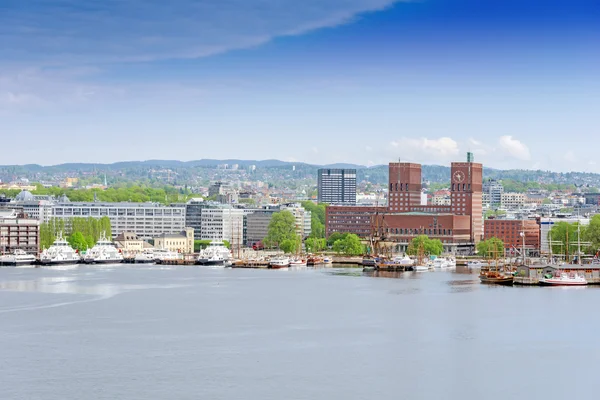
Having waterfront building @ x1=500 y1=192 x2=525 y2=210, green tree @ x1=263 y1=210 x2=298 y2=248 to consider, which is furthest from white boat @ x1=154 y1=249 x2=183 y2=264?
waterfront building @ x1=500 y1=192 x2=525 y2=210

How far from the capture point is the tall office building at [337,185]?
14050 cm

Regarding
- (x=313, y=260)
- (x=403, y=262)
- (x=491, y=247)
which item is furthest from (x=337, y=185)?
(x=403, y=262)

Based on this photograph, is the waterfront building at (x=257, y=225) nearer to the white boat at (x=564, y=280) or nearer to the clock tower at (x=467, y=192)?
the clock tower at (x=467, y=192)

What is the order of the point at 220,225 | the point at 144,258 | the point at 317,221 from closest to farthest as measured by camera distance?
the point at 144,258
the point at 220,225
the point at 317,221

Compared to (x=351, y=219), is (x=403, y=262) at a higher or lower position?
lower

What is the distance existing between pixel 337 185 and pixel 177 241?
2650 inches

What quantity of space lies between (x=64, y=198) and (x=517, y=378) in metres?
68.9

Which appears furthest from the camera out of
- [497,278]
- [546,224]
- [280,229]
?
[280,229]

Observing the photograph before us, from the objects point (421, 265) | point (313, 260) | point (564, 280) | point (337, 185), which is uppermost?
point (337, 185)

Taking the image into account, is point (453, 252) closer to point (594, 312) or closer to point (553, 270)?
point (553, 270)

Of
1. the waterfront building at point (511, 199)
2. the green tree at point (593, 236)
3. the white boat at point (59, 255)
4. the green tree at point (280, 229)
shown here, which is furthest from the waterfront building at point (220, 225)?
the waterfront building at point (511, 199)

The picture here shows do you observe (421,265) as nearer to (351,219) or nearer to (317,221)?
(351,219)

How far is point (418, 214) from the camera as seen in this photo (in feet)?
242

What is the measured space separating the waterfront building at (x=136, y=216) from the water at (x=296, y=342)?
134 feet
